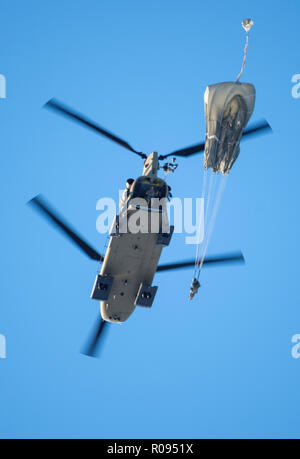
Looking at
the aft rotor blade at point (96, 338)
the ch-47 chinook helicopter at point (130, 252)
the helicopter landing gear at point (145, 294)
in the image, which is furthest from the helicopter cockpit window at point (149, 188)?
the aft rotor blade at point (96, 338)

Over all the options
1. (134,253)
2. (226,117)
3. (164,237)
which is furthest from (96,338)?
(226,117)

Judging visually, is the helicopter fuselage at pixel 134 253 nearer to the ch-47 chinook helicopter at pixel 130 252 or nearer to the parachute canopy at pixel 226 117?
the ch-47 chinook helicopter at pixel 130 252

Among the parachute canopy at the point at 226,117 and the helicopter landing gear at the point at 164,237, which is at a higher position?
the parachute canopy at the point at 226,117

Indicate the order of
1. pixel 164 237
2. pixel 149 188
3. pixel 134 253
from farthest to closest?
1. pixel 134 253
2. pixel 164 237
3. pixel 149 188

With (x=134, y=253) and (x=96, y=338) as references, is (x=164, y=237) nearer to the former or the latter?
(x=134, y=253)

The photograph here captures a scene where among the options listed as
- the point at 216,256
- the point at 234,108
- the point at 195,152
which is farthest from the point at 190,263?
the point at 234,108

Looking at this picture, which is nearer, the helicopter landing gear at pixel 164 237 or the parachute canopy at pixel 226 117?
the parachute canopy at pixel 226 117

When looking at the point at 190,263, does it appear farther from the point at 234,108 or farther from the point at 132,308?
the point at 234,108

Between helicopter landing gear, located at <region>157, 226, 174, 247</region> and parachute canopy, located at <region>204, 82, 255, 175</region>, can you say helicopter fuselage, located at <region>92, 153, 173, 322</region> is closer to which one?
helicopter landing gear, located at <region>157, 226, 174, 247</region>
